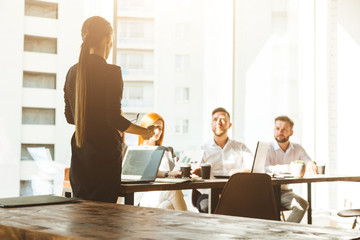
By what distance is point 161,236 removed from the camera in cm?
113

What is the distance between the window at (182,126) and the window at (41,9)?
188cm

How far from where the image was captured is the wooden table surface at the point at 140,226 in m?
1.15

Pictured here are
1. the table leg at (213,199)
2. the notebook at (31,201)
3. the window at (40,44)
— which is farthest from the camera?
the window at (40,44)

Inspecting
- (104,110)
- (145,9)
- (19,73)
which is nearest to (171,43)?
(145,9)

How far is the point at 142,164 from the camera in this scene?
2.93 m

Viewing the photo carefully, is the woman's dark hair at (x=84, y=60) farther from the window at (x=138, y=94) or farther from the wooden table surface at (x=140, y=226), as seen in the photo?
the window at (x=138, y=94)

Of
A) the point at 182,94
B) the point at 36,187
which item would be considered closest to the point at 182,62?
the point at 182,94

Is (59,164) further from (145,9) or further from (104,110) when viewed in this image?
(104,110)

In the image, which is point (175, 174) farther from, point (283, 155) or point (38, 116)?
point (283, 155)

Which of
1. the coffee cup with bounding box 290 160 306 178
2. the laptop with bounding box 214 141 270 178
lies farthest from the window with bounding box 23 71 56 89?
the coffee cup with bounding box 290 160 306 178

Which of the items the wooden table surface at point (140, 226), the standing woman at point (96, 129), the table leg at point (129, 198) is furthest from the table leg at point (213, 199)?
the wooden table surface at point (140, 226)

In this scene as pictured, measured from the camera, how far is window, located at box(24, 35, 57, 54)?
14.7ft

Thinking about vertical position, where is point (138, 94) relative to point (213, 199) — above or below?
above

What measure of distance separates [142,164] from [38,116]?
195 centimetres
